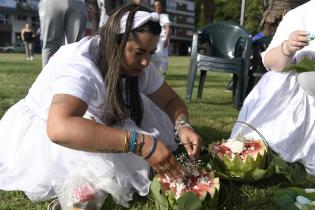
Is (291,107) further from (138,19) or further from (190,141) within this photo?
(138,19)

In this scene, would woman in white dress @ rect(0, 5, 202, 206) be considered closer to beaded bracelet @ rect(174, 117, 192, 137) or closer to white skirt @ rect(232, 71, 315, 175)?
beaded bracelet @ rect(174, 117, 192, 137)

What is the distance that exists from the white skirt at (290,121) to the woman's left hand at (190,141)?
26.2 inches

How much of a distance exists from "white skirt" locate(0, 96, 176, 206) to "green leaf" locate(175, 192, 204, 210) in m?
0.39

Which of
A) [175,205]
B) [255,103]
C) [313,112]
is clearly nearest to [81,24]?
[255,103]

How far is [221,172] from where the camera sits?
2.44m

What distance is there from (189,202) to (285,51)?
3.86 ft

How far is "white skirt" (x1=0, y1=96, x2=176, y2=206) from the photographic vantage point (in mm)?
2143

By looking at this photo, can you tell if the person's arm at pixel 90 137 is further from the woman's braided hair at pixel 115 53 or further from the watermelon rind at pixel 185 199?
the woman's braided hair at pixel 115 53

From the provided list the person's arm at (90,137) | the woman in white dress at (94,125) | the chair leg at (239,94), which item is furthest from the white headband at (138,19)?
the chair leg at (239,94)

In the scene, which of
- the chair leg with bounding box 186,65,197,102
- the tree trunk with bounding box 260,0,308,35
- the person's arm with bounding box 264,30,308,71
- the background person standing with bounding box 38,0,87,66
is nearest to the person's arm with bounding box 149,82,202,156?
the person's arm with bounding box 264,30,308,71

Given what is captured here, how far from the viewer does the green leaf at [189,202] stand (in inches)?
72.8

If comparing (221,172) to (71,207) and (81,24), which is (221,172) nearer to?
(71,207)

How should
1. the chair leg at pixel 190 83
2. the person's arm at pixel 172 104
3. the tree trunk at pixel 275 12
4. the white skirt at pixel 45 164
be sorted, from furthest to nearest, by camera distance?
the tree trunk at pixel 275 12, the chair leg at pixel 190 83, the person's arm at pixel 172 104, the white skirt at pixel 45 164

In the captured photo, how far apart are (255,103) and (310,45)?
495 millimetres
